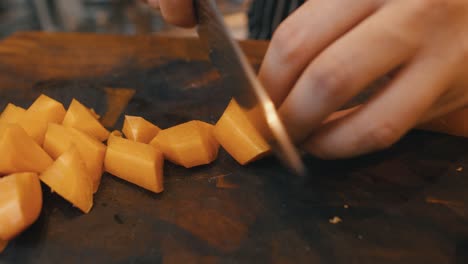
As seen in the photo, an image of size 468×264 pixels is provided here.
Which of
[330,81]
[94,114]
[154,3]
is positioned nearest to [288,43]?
[330,81]

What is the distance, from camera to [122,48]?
1.84 meters

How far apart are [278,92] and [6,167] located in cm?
75

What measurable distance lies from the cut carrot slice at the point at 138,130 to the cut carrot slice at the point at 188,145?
0.06m

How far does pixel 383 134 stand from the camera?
0.87 m

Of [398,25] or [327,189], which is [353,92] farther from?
[327,189]

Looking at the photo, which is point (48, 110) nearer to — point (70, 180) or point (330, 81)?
point (70, 180)

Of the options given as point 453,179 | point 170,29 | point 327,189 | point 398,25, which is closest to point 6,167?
point 327,189

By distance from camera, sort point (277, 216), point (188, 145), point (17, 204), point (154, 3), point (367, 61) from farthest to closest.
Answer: point (154, 3) < point (188, 145) < point (277, 216) < point (17, 204) < point (367, 61)

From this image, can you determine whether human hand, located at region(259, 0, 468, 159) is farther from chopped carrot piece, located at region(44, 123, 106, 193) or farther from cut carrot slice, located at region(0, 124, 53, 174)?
cut carrot slice, located at region(0, 124, 53, 174)

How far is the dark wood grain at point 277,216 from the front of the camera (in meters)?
0.96

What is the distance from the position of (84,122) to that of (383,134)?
0.89 m

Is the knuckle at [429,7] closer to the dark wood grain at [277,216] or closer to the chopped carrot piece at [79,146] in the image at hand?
the dark wood grain at [277,216]

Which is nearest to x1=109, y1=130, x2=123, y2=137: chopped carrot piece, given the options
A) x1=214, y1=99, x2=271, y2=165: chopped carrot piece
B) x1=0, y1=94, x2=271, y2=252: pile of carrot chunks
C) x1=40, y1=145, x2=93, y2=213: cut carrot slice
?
x1=0, y1=94, x2=271, y2=252: pile of carrot chunks

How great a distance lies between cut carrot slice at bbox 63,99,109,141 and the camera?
4.06 ft
